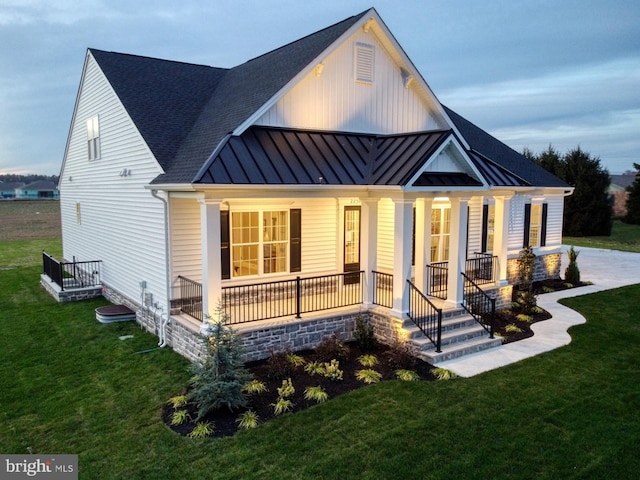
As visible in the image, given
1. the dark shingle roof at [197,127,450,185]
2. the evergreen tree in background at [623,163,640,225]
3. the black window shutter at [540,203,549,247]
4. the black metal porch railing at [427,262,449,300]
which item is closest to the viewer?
the dark shingle roof at [197,127,450,185]

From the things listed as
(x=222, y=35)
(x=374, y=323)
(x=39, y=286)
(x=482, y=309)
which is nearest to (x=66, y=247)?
(x=39, y=286)

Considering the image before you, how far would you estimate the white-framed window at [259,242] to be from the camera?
11573 millimetres

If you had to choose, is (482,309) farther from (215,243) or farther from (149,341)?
(149,341)

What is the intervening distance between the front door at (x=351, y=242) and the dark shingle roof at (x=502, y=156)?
23.5ft

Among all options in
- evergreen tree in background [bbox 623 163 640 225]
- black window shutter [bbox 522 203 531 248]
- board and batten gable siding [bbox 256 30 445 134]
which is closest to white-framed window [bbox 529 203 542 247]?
black window shutter [bbox 522 203 531 248]

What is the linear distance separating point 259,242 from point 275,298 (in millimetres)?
1497

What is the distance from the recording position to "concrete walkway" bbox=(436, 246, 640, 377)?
9969 mm

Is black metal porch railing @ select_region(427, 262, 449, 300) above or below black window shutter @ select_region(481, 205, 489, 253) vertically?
below

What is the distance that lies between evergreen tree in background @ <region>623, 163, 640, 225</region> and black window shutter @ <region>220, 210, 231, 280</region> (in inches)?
1597

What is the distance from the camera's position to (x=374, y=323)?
1125 centimetres

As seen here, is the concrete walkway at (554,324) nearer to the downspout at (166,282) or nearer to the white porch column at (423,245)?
the white porch column at (423,245)

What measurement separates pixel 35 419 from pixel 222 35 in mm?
70463

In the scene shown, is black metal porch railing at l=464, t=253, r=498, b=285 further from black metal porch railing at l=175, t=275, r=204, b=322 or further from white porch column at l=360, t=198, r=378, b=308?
black metal porch railing at l=175, t=275, r=204, b=322

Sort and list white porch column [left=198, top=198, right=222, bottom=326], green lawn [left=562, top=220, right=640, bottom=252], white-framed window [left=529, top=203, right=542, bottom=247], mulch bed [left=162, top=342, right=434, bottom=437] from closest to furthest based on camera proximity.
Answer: mulch bed [left=162, top=342, right=434, bottom=437] < white porch column [left=198, top=198, right=222, bottom=326] < white-framed window [left=529, top=203, right=542, bottom=247] < green lawn [left=562, top=220, right=640, bottom=252]
